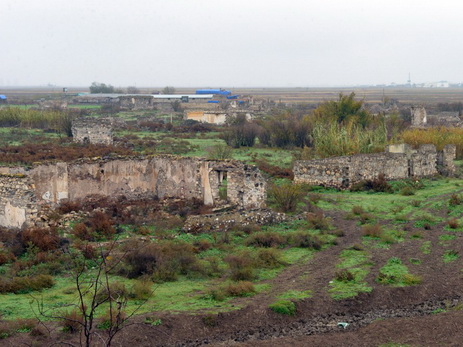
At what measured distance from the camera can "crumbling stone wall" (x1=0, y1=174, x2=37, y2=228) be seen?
16984mm

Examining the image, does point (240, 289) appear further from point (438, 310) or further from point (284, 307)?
point (438, 310)

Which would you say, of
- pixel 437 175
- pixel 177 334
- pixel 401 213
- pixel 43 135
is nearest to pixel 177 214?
pixel 401 213

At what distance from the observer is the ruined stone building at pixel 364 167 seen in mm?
25672

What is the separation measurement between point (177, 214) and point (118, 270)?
6183 millimetres

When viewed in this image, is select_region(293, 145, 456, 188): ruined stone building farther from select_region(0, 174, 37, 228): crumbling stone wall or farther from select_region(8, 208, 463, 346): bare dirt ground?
select_region(0, 174, 37, 228): crumbling stone wall

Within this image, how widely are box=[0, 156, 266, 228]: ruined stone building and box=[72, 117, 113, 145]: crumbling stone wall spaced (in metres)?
16.4

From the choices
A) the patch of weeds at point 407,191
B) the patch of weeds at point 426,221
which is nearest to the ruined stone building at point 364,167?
the patch of weeds at point 407,191

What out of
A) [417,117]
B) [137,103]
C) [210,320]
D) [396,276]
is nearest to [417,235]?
[396,276]

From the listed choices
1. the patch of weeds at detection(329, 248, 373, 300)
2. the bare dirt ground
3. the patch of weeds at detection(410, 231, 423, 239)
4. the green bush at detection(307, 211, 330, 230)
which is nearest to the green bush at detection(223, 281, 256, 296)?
the bare dirt ground

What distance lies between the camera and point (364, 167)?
26234 mm

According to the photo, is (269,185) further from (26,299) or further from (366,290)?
(26,299)

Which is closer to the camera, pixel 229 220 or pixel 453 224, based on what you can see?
pixel 453 224

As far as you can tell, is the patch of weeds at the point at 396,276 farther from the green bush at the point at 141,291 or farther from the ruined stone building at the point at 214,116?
the ruined stone building at the point at 214,116

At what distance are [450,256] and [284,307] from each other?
568 centimetres
